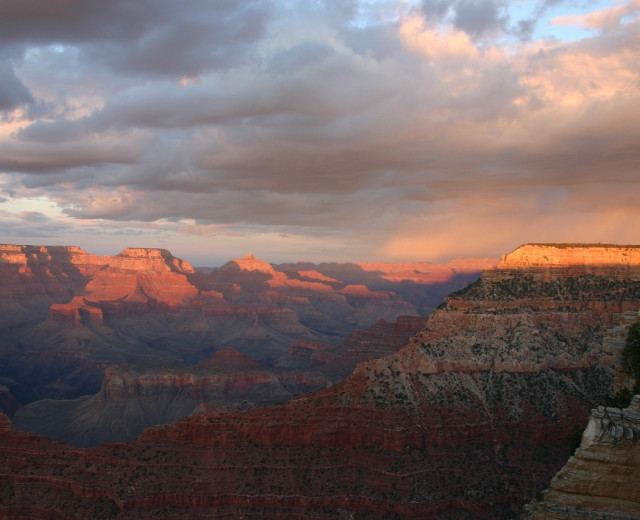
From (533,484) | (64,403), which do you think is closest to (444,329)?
(533,484)

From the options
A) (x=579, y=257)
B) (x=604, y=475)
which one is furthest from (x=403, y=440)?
(x=604, y=475)

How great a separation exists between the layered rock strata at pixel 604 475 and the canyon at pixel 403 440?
3735cm

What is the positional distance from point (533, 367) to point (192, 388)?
81.9 metres

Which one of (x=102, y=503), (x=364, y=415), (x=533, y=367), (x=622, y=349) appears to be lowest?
(x=102, y=503)

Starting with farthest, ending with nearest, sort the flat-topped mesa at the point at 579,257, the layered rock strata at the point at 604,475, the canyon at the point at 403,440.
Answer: the flat-topped mesa at the point at 579,257 < the canyon at the point at 403,440 < the layered rock strata at the point at 604,475

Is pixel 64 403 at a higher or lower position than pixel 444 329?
lower

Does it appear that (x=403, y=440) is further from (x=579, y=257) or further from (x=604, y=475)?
(x=604, y=475)

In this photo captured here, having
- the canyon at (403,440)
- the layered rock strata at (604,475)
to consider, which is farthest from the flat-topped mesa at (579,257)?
the layered rock strata at (604,475)

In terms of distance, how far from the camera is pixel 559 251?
268 ft

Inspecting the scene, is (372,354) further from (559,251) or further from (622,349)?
(622,349)

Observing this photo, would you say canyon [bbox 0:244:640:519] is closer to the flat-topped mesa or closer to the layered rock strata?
the flat-topped mesa

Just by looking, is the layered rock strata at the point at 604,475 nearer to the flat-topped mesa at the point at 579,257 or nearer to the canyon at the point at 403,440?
the canyon at the point at 403,440

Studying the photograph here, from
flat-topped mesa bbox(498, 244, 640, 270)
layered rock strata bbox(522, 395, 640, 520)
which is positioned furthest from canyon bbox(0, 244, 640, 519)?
layered rock strata bbox(522, 395, 640, 520)

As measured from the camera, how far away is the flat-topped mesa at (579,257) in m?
81.6
